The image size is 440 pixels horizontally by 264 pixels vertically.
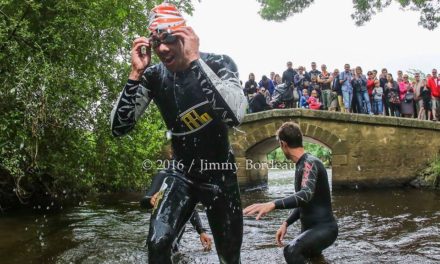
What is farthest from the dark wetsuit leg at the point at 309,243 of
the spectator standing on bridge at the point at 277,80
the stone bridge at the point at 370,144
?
the stone bridge at the point at 370,144

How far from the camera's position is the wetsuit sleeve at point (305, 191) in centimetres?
354

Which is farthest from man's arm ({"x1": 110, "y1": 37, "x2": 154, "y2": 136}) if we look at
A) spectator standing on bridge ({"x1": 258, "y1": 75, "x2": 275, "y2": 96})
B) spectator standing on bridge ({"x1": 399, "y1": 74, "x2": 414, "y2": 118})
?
spectator standing on bridge ({"x1": 399, "y1": 74, "x2": 414, "y2": 118})

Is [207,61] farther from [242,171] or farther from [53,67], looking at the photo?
[242,171]

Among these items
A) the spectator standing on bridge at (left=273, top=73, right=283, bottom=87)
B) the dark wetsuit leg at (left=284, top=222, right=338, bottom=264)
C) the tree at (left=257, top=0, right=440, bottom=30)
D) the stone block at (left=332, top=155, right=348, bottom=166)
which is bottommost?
the dark wetsuit leg at (left=284, top=222, right=338, bottom=264)

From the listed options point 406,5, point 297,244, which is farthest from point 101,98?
point 406,5

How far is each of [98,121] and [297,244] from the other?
6.16 metres

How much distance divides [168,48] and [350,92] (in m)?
12.8

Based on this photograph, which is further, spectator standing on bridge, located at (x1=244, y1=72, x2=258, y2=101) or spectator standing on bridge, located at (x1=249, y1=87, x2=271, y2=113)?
spectator standing on bridge, located at (x1=249, y1=87, x2=271, y2=113)

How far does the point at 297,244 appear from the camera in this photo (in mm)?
4152

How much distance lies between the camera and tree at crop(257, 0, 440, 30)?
58.3 ft

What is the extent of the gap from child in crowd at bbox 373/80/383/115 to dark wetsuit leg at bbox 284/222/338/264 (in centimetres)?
1128

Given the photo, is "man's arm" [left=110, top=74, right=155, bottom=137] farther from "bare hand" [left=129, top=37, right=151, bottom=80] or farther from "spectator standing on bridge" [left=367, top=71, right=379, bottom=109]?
"spectator standing on bridge" [left=367, top=71, right=379, bottom=109]

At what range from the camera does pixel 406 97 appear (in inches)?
603

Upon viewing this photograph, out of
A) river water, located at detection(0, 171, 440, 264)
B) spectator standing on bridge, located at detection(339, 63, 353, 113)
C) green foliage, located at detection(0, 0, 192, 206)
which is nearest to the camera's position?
river water, located at detection(0, 171, 440, 264)
